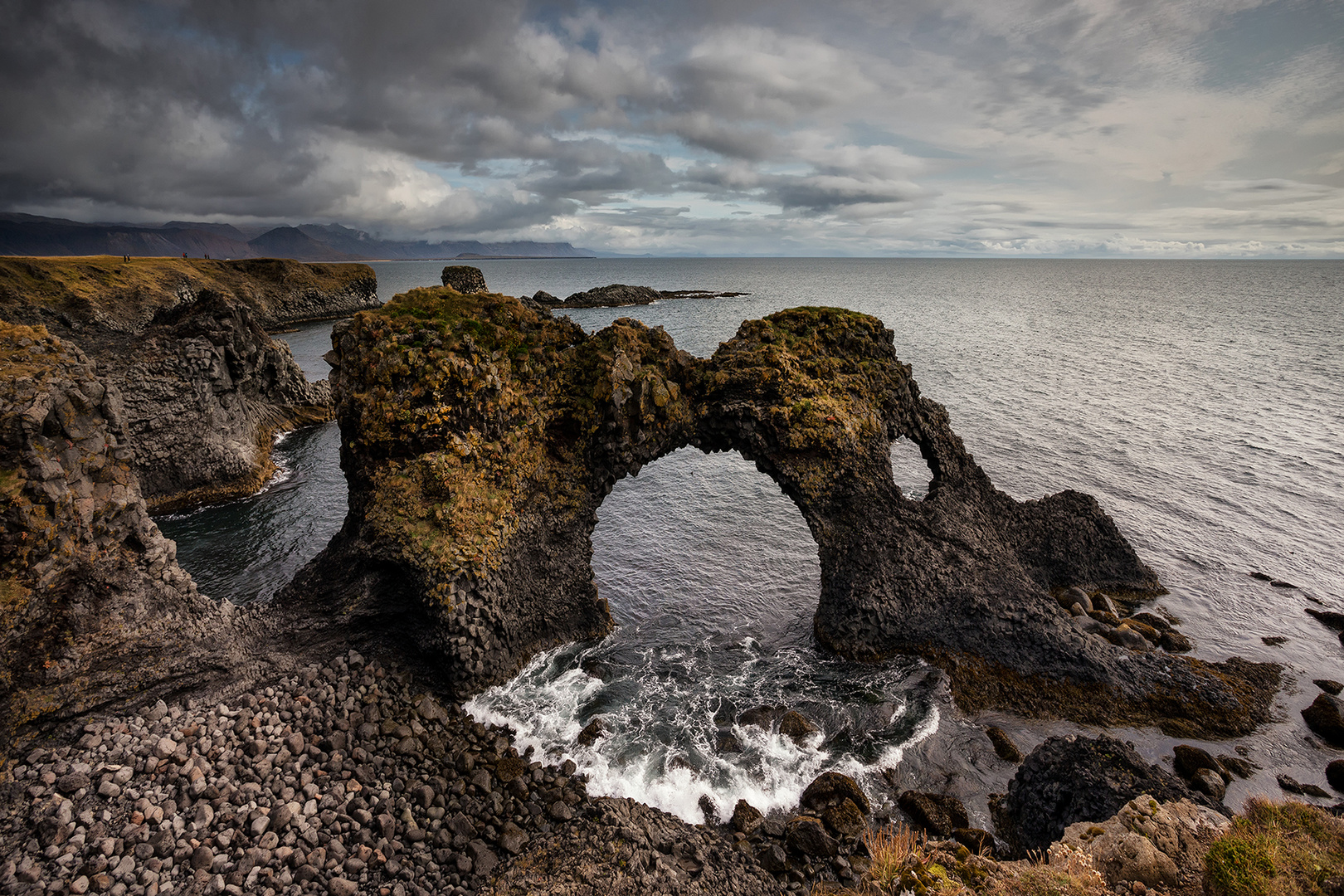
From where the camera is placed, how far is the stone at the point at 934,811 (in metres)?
17.1

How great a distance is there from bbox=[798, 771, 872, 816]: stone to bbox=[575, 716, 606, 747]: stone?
6.69 m

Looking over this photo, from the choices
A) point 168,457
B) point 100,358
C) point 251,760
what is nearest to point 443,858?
point 251,760

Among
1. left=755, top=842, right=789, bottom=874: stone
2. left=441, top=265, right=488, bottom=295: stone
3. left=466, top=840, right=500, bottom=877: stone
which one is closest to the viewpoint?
left=466, top=840, right=500, bottom=877: stone

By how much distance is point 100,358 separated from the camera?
3456 centimetres

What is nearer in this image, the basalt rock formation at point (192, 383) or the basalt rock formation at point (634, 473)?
the basalt rock formation at point (634, 473)

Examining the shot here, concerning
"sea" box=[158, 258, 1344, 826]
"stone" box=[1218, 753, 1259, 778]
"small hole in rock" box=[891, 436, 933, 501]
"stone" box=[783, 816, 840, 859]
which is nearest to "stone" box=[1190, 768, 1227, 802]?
"sea" box=[158, 258, 1344, 826]

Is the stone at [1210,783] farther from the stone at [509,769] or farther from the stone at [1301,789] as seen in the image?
the stone at [509,769]

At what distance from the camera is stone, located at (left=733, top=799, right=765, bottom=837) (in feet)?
55.5

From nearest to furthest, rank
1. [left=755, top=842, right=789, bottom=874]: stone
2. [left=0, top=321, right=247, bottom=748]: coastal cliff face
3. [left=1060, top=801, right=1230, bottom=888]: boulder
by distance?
[left=1060, top=801, right=1230, bottom=888]: boulder → [left=0, top=321, right=247, bottom=748]: coastal cliff face → [left=755, top=842, right=789, bottom=874]: stone

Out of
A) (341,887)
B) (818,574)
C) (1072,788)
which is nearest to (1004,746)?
(1072,788)

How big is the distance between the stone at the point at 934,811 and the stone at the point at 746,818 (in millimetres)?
4430

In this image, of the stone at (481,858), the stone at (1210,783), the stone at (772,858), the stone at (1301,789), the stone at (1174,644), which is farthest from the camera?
A: the stone at (1174,644)

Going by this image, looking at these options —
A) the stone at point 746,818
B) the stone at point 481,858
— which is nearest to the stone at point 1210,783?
the stone at point 746,818

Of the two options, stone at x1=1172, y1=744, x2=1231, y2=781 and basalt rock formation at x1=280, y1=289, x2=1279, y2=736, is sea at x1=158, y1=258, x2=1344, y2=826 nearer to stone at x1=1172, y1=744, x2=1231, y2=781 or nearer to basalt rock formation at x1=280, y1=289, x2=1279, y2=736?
stone at x1=1172, y1=744, x2=1231, y2=781
